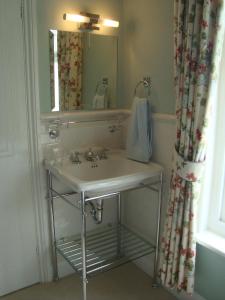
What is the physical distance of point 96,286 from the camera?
2127 millimetres

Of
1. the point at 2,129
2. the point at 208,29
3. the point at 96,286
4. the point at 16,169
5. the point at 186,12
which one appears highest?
the point at 186,12

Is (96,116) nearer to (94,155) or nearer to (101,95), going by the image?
(101,95)

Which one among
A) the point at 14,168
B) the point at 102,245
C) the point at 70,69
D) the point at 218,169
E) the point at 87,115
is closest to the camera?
the point at 218,169

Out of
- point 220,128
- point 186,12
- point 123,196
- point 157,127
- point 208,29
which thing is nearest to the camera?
point 208,29

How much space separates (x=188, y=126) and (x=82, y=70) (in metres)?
0.92

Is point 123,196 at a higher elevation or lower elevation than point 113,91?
lower

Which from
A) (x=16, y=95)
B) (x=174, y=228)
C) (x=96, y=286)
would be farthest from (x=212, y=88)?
(x=96, y=286)

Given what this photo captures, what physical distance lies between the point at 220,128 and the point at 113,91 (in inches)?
35.6

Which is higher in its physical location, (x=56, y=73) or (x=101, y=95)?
(x=56, y=73)

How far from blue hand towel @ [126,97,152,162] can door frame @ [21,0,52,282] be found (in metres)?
0.64

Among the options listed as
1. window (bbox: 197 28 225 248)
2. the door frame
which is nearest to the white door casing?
the door frame

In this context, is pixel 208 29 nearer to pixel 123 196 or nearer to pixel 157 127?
pixel 157 127

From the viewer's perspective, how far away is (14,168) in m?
1.89

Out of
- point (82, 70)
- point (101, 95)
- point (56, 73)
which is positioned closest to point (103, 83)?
point (101, 95)
